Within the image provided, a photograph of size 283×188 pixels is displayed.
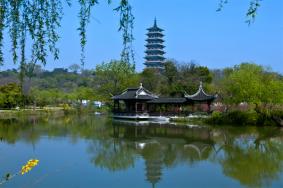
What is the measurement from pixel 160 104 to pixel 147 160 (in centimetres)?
1997

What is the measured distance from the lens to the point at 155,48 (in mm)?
56469

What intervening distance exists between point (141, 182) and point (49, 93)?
1598 inches

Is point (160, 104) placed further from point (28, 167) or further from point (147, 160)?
point (28, 167)

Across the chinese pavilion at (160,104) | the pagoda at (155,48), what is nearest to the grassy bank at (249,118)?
the chinese pavilion at (160,104)

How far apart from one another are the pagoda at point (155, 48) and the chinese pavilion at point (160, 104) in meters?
23.5

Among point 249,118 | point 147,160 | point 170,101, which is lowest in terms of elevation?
point 147,160

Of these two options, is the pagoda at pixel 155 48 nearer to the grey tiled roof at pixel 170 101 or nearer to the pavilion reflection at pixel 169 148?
the grey tiled roof at pixel 170 101

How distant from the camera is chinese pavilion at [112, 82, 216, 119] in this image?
28891 mm

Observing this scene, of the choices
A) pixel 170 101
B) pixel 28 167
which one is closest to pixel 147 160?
pixel 28 167

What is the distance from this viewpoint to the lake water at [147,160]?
29.3 ft

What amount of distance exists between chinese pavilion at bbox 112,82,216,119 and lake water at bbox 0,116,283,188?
10403mm

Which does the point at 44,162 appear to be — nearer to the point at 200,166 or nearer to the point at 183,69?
the point at 200,166

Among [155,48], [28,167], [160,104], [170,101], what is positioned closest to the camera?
[28,167]

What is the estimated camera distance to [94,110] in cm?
4281
